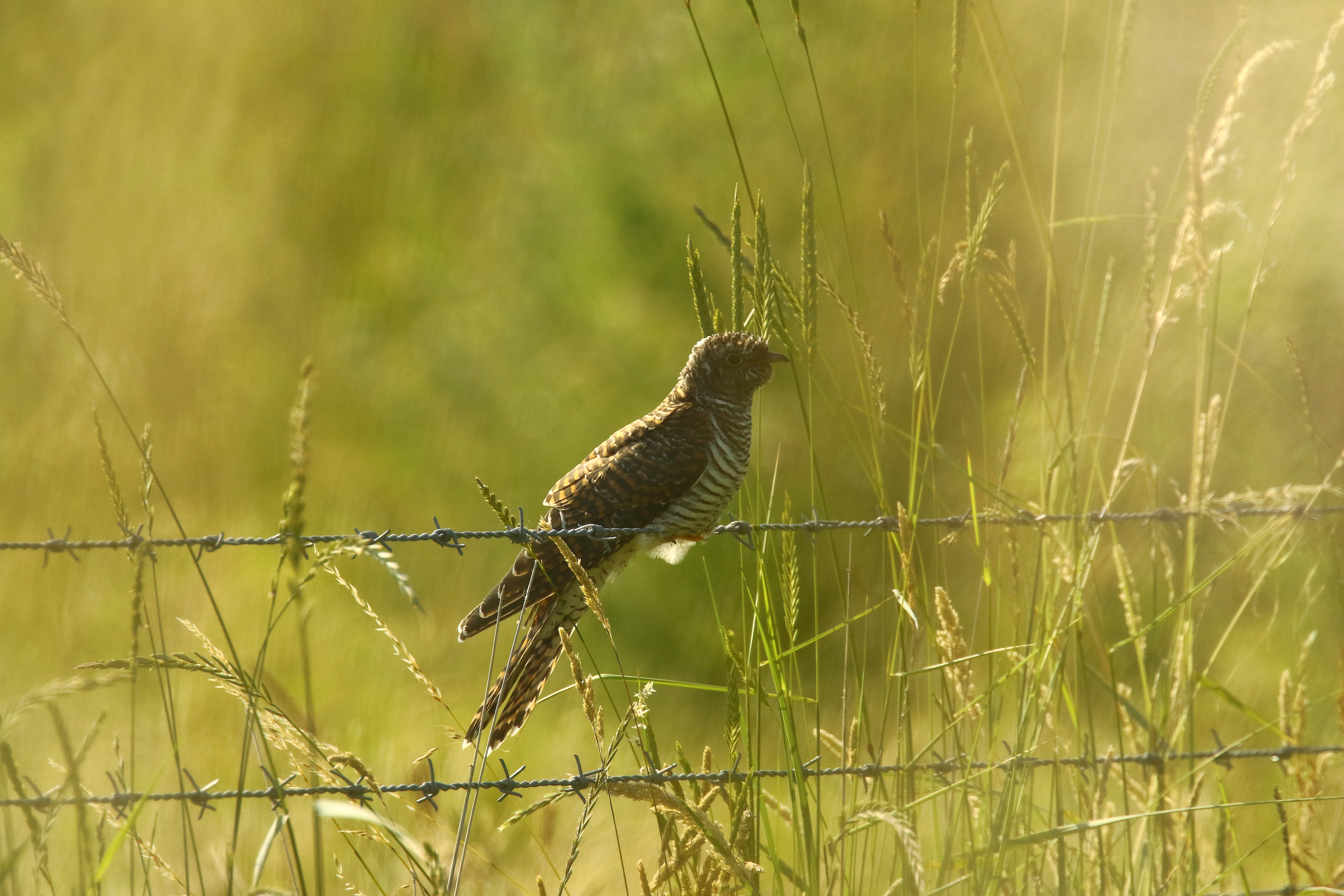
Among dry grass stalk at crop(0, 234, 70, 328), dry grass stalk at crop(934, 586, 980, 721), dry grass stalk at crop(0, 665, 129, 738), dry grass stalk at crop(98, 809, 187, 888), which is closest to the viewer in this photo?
dry grass stalk at crop(0, 665, 129, 738)

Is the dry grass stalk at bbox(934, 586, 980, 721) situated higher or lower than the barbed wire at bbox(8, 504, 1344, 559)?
lower

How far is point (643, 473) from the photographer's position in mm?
3051

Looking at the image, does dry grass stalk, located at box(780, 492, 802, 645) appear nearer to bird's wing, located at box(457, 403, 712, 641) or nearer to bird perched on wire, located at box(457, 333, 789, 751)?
bird perched on wire, located at box(457, 333, 789, 751)

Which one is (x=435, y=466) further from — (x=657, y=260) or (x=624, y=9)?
(x=624, y=9)

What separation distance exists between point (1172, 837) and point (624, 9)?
8.25 m

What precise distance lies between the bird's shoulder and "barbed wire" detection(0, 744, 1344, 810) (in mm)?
1275

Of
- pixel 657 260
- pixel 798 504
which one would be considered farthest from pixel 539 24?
pixel 798 504

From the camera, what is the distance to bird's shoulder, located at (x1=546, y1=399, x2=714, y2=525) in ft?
10.0

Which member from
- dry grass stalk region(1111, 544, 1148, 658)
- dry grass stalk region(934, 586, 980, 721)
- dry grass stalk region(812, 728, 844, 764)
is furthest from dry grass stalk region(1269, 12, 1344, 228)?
dry grass stalk region(812, 728, 844, 764)

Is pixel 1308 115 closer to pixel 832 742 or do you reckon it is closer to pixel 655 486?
pixel 832 742

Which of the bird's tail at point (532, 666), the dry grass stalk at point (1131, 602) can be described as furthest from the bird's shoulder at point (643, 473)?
the dry grass stalk at point (1131, 602)

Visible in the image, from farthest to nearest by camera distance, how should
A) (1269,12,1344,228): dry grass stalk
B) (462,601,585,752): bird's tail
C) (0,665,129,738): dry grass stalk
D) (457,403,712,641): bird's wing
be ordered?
(457,403,712,641): bird's wing
(462,601,585,752): bird's tail
(1269,12,1344,228): dry grass stalk
(0,665,129,738): dry grass stalk

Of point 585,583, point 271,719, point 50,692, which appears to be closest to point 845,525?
point 585,583

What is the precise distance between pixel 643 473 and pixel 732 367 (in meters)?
0.48
